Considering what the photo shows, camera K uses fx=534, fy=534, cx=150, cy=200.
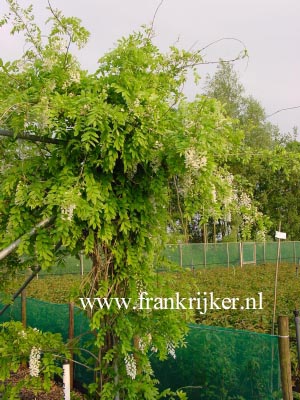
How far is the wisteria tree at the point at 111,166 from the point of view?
3.13 meters

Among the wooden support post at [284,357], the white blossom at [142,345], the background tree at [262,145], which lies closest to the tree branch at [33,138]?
the white blossom at [142,345]

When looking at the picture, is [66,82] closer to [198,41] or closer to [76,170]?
[76,170]

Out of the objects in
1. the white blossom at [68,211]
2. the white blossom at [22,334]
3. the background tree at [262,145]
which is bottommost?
the white blossom at [22,334]

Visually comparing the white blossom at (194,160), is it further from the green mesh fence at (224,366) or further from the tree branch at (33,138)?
the green mesh fence at (224,366)

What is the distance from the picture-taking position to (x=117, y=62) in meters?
3.40

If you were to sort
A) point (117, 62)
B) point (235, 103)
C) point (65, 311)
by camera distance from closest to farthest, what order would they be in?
1. point (117, 62)
2. point (65, 311)
3. point (235, 103)

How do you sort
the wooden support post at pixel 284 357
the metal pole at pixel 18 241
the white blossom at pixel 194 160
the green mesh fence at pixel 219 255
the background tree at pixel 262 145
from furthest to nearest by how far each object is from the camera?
the background tree at pixel 262 145 → the green mesh fence at pixel 219 255 → the wooden support post at pixel 284 357 → the metal pole at pixel 18 241 → the white blossom at pixel 194 160

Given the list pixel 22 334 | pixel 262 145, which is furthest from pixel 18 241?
pixel 262 145

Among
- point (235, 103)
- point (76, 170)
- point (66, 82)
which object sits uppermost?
point (235, 103)

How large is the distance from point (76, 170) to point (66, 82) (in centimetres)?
57

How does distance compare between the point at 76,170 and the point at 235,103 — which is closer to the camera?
the point at 76,170

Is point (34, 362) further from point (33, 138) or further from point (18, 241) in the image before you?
point (33, 138)

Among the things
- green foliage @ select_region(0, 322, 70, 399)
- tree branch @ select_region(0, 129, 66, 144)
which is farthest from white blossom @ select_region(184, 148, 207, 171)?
green foliage @ select_region(0, 322, 70, 399)

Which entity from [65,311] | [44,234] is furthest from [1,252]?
[65,311]
